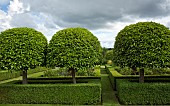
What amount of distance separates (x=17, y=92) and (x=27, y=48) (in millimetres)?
2300

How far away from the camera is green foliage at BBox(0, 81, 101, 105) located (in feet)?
35.6

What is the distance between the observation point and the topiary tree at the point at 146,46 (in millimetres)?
10438

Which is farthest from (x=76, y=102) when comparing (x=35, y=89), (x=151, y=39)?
(x=151, y=39)

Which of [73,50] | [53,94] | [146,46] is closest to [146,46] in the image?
[146,46]

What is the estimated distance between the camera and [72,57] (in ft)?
36.0

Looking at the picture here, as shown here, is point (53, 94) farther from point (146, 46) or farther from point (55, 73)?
point (55, 73)

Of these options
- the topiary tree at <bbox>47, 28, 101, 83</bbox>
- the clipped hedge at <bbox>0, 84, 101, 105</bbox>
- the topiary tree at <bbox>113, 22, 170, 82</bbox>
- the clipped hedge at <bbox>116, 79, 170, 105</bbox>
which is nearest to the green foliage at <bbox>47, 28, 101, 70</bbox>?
the topiary tree at <bbox>47, 28, 101, 83</bbox>

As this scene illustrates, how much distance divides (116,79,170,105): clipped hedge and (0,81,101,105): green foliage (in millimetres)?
1302

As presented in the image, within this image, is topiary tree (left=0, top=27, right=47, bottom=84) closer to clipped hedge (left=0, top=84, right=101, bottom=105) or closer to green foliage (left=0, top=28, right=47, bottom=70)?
green foliage (left=0, top=28, right=47, bottom=70)

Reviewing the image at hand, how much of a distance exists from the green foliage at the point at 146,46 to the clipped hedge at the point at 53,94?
2.17 metres

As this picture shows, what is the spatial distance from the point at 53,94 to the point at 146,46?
5.08 metres

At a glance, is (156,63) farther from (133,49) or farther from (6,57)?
(6,57)

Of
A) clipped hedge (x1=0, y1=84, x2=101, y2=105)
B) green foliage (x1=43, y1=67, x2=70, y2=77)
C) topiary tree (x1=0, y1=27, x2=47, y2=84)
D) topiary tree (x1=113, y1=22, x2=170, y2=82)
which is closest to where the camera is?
topiary tree (x1=113, y1=22, x2=170, y2=82)

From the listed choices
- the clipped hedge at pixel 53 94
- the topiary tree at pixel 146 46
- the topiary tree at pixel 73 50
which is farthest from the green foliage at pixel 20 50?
the topiary tree at pixel 146 46
